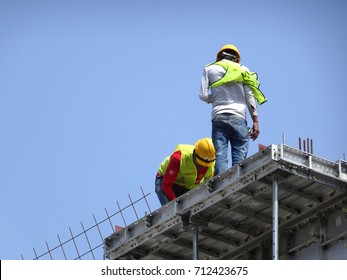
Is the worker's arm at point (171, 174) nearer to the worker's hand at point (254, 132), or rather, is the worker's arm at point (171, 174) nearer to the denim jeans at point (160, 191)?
the denim jeans at point (160, 191)

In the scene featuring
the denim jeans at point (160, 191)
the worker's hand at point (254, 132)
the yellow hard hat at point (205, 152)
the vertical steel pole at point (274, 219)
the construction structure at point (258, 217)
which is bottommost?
the vertical steel pole at point (274, 219)

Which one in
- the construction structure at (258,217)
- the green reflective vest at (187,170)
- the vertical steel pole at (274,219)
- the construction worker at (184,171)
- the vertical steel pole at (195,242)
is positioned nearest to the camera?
the vertical steel pole at (274,219)

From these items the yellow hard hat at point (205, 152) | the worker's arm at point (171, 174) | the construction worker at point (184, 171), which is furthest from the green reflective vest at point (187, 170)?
the yellow hard hat at point (205, 152)

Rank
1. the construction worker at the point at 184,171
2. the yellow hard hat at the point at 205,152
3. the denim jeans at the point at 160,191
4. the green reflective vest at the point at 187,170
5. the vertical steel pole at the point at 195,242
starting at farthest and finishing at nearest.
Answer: the denim jeans at the point at 160,191 < the green reflective vest at the point at 187,170 < the construction worker at the point at 184,171 < the yellow hard hat at the point at 205,152 < the vertical steel pole at the point at 195,242

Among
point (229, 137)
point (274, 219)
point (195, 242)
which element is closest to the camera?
point (274, 219)

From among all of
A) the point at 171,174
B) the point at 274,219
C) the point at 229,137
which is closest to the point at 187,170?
the point at 171,174

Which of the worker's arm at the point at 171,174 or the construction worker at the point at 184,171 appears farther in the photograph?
the worker's arm at the point at 171,174

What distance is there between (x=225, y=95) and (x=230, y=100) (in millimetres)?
150

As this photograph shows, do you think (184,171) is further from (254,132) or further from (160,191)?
(254,132)

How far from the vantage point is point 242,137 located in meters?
30.7

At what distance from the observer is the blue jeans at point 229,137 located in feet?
100

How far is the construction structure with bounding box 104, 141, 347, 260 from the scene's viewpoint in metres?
28.7

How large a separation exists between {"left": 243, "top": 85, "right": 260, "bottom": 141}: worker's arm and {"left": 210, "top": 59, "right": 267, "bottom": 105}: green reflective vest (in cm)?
14

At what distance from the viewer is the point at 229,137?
30.8m
